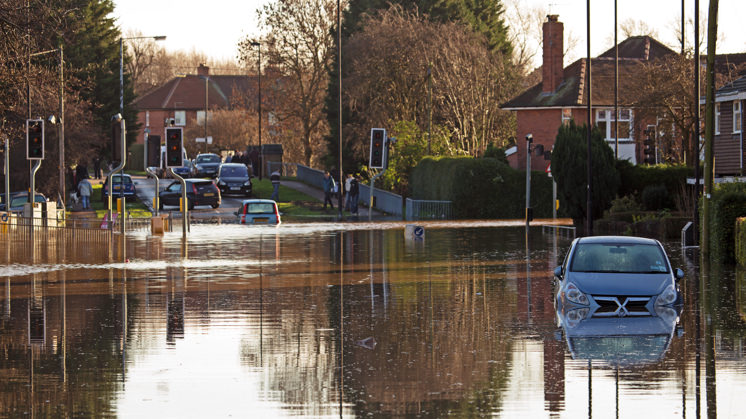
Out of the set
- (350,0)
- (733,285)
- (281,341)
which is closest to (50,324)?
(281,341)

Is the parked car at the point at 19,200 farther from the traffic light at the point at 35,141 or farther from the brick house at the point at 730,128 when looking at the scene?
the brick house at the point at 730,128

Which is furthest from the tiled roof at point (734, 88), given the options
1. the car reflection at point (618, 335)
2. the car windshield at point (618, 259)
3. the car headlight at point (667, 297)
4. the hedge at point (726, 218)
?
the car headlight at point (667, 297)

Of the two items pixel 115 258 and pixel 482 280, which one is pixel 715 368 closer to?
pixel 482 280


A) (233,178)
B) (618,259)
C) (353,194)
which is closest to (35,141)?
(353,194)

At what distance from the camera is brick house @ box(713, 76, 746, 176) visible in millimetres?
42938

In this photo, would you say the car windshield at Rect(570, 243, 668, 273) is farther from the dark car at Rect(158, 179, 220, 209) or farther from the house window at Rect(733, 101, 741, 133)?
the dark car at Rect(158, 179, 220, 209)

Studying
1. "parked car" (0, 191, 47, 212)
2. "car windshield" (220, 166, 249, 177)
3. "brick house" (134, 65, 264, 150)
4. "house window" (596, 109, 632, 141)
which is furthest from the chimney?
"brick house" (134, 65, 264, 150)

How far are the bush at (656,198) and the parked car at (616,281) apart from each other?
2800cm

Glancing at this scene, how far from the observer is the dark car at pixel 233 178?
67062 millimetres

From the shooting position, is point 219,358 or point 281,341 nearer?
point 219,358

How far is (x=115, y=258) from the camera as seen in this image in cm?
2945

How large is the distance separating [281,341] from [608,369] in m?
4.38

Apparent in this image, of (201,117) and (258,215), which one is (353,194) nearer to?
(258,215)

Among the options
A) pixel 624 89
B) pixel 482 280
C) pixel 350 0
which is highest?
pixel 350 0
